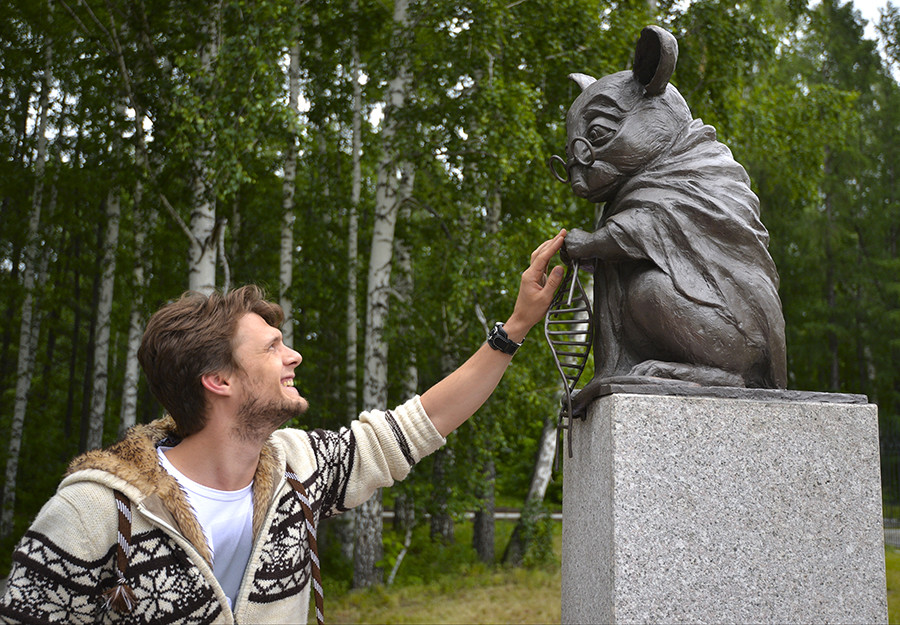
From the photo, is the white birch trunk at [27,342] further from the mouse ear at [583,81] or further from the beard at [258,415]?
the beard at [258,415]

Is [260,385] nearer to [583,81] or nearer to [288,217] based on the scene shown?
[583,81]

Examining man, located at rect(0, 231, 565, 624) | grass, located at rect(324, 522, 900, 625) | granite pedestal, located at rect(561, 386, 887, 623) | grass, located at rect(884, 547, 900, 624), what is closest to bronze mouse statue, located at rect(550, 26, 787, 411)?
Result: granite pedestal, located at rect(561, 386, 887, 623)

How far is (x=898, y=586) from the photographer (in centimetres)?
839

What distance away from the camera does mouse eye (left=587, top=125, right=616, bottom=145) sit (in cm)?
306

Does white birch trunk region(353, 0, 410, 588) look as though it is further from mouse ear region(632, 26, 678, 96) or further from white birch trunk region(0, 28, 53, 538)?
white birch trunk region(0, 28, 53, 538)

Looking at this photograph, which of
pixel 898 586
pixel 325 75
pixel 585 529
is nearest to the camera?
pixel 585 529

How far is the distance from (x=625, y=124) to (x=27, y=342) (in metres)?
13.9

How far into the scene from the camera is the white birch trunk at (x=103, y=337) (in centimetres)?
1304

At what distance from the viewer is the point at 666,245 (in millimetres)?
2916

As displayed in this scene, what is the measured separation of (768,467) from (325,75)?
451 inches

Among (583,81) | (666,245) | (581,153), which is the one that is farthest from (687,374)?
(583,81)

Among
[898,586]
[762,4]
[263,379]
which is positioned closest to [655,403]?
[263,379]

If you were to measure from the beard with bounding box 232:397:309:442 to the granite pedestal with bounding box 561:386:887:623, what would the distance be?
1128 millimetres

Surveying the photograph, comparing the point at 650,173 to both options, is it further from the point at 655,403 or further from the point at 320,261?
the point at 320,261
